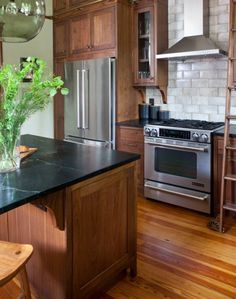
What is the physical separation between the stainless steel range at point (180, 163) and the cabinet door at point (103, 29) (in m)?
1.19

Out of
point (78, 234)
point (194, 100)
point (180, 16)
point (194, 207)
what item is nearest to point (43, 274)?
point (78, 234)

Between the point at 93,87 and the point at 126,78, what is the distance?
43cm

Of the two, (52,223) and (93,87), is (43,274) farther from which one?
(93,87)

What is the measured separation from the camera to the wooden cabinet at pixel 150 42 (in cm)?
368

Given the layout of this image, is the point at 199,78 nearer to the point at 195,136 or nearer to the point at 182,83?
the point at 182,83

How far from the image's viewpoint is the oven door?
3146mm

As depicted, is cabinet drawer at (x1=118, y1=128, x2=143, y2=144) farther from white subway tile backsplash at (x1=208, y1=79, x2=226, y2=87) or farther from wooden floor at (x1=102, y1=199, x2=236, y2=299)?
white subway tile backsplash at (x1=208, y1=79, x2=226, y2=87)

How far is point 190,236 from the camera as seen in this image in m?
2.79

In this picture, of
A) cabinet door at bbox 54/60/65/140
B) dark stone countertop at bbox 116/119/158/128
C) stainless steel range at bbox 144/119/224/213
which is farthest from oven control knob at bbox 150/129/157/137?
cabinet door at bbox 54/60/65/140

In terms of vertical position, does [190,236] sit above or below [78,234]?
below

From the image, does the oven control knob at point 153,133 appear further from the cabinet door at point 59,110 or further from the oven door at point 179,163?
the cabinet door at point 59,110

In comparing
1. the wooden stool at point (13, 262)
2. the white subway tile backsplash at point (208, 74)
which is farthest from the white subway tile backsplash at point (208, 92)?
the wooden stool at point (13, 262)

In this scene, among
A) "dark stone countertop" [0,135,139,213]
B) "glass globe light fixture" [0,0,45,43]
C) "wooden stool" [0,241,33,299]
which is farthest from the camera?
"glass globe light fixture" [0,0,45,43]

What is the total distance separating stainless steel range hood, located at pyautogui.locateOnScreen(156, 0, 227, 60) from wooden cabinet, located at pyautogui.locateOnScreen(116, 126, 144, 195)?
0.92 m
